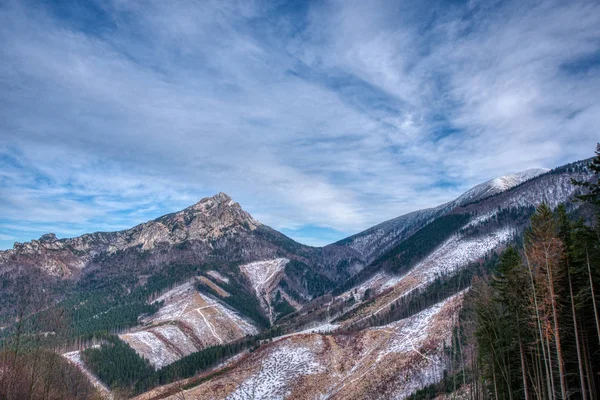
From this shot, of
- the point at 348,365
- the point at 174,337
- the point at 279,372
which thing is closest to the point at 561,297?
the point at 348,365

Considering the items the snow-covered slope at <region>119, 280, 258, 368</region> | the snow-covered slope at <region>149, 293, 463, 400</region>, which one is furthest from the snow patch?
the snow-covered slope at <region>119, 280, 258, 368</region>

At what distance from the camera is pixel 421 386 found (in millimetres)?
67688

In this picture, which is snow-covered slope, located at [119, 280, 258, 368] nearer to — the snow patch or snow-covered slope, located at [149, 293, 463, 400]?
snow-covered slope, located at [149, 293, 463, 400]

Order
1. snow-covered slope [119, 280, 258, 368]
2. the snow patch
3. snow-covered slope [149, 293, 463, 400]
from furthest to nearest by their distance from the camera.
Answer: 1. snow-covered slope [119, 280, 258, 368]
2. the snow patch
3. snow-covered slope [149, 293, 463, 400]

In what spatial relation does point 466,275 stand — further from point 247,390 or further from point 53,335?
point 53,335

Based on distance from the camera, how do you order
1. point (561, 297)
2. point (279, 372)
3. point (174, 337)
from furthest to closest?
point (174, 337), point (279, 372), point (561, 297)

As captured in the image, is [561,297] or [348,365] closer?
[561,297]

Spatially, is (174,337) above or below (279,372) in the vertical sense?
below

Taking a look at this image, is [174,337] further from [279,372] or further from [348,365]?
Result: [348,365]

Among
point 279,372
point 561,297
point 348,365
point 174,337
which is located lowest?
point 174,337

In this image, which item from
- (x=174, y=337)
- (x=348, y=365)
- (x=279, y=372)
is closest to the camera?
(x=279, y=372)

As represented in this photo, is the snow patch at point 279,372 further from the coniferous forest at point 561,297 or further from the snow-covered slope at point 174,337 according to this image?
the snow-covered slope at point 174,337

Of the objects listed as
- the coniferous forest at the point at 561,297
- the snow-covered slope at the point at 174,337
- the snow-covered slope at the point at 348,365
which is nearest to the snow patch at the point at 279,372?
the snow-covered slope at the point at 348,365

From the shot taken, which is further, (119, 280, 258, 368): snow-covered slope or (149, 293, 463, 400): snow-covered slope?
(119, 280, 258, 368): snow-covered slope
